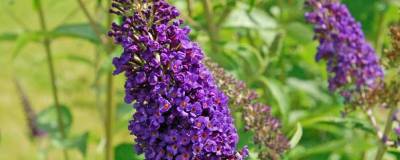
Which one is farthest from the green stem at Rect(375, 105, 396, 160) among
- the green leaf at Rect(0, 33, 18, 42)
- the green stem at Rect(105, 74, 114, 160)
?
the green leaf at Rect(0, 33, 18, 42)

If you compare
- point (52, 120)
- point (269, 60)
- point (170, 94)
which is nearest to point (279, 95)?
point (269, 60)

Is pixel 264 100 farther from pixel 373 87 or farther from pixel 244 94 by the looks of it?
pixel 244 94

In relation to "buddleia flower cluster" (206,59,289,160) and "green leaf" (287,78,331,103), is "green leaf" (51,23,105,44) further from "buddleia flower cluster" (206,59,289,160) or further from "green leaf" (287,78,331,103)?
"buddleia flower cluster" (206,59,289,160)

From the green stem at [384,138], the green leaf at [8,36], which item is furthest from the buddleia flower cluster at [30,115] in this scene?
the green stem at [384,138]

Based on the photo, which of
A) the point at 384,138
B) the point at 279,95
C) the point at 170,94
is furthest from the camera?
the point at 279,95

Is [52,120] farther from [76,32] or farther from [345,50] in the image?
[345,50]

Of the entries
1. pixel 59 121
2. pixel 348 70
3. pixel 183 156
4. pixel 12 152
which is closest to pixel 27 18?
pixel 12 152
